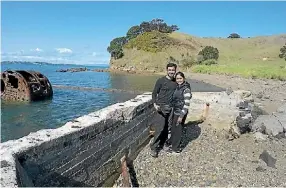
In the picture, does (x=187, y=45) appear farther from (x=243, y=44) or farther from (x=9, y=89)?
(x=9, y=89)

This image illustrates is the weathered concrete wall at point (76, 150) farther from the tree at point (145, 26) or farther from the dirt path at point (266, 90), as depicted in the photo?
the tree at point (145, 26)

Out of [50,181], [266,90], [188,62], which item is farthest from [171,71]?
[188,62]

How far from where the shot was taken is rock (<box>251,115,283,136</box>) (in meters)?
12.1

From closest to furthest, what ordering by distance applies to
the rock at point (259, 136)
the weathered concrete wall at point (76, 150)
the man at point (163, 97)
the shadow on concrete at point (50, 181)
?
the shadow on concrete at point (50, 181)
the weathered concrete wall at point (76, 150)
the man at point (163, 97)
the rock at point (259, 136)

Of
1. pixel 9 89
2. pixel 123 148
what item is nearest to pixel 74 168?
pixel 123 148

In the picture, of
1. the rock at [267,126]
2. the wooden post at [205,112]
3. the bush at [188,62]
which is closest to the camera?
the rock at [267,126]

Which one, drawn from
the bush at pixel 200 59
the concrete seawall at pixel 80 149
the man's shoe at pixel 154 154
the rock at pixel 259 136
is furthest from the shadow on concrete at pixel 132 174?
the bush at pixel 200 59

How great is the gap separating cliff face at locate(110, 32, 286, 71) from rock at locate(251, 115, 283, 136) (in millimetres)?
70822

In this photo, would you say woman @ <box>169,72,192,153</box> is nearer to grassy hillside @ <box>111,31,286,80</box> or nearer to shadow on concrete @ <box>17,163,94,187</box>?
shadow on concrete @ <box>17,163,94,187</box>

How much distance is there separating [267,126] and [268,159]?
3364 mm

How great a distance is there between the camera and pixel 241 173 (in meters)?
8.23

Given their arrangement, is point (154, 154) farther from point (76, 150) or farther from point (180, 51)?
point (180, 51)

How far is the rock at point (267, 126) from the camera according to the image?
12141 millimetres

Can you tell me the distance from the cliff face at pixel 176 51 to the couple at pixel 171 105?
246 ft
